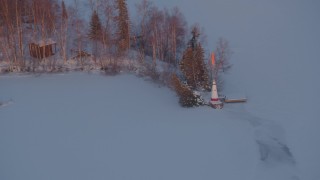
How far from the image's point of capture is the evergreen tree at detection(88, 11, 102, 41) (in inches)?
969

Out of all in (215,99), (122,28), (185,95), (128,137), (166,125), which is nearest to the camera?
(128,137)

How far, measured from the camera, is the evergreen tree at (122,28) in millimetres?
24259

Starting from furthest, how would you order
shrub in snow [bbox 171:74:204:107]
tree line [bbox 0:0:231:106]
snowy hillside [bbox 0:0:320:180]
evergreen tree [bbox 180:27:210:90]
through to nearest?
tree line [bbox 0:0:231:106]
evergreen tree [bbox 180:27:210:90]
shrub in snow [bbox 171:74:204:107]
snowy hillside [bbox 0:0:320:180]

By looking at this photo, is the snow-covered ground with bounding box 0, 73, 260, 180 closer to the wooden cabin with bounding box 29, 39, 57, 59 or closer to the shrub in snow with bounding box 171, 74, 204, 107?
the shrub in snow with bounding box 171, 74, 204, 107

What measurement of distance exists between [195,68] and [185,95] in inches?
77.2

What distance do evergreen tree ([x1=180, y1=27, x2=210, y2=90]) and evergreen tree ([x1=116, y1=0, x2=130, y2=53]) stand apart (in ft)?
16.1

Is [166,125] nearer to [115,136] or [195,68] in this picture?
[115,136]

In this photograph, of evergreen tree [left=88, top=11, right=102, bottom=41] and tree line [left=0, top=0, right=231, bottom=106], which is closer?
tree line [left=0, top=0, right=231, bottom=106]

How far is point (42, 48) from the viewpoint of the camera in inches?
957

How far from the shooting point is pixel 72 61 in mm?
24281

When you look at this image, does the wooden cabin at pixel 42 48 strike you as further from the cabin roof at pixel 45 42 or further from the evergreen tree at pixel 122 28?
the evergreen tree at pixel 122 28

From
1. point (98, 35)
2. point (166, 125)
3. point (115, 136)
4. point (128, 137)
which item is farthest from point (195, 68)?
point (98, 35)

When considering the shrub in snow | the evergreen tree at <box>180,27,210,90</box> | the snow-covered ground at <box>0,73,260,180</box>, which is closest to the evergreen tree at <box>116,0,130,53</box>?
the snow-covered ground at <box>0,73,260,180</box>

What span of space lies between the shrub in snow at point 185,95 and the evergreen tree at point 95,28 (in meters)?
7.41
